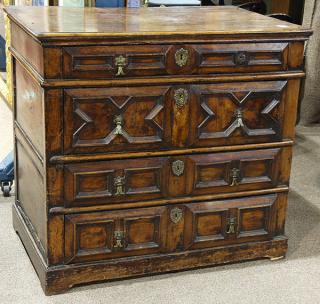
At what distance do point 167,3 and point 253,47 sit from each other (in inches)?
46.6

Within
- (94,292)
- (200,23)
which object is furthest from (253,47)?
(94,292)

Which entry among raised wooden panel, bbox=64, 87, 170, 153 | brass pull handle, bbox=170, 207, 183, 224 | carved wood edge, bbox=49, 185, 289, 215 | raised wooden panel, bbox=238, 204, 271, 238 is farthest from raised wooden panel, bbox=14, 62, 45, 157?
raised wooden panel, bbox=238, 204, 271, 238

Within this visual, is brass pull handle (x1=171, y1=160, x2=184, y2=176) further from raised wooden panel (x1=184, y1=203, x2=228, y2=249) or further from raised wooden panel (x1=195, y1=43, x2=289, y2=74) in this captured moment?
raised wooden panel (x1=195, y1=43, x2=289, y2=74)

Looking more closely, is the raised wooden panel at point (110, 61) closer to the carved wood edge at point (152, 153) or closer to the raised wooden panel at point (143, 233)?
the carved wood edge at point (152, 153)

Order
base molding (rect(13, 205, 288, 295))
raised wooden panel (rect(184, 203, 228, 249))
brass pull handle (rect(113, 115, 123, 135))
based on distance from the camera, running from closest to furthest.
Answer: brass pull handle (rect(113, 115, 123, 135))
base molding (rect(13, 205, 288, 295))
raised wooden panel (rect(184, 203, 228, 249))

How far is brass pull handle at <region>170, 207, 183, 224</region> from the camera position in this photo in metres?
2.69

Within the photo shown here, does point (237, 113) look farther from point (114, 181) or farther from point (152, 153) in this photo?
point (114, 181)

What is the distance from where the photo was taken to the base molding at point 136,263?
2607mm

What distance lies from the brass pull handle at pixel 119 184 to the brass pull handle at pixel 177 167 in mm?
195

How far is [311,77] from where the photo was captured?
4602mm

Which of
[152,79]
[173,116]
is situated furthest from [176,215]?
[152,79]

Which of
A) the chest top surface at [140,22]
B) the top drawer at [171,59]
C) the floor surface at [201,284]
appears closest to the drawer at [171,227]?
the floor surface at [201,284]

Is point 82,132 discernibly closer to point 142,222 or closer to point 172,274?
point 142,222

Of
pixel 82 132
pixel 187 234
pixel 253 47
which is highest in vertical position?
pixel 253 47
